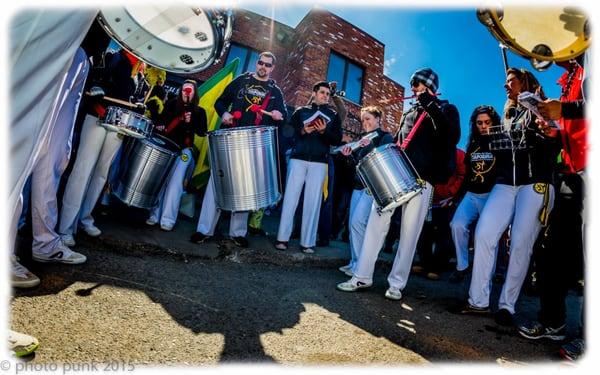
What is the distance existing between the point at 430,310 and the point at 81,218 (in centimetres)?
363

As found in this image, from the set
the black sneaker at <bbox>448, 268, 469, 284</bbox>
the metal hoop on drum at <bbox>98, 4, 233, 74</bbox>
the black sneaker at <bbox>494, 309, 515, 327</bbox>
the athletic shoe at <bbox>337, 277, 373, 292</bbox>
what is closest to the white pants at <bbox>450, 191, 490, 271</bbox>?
the black sneaker at <bbox>448, 268, 469, 284</bbox>

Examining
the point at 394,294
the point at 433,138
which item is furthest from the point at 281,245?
the point at 433,138

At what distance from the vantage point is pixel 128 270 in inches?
106

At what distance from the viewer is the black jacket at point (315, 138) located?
177 inches

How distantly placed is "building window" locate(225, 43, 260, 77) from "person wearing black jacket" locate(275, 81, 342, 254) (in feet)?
27.4

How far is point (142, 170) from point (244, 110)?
4.82 feet

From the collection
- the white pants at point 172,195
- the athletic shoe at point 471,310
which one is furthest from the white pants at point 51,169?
the athletic shoe at point 471,310

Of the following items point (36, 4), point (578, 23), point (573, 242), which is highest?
point (578, 23)

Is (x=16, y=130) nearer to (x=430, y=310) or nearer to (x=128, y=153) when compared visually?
(x=128, y=153)

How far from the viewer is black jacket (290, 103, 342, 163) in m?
4.49

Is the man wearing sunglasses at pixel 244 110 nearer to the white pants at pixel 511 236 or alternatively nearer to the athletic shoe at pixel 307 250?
the athletic shoe at pixel 307 250

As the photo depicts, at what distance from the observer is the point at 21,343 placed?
1.42 m

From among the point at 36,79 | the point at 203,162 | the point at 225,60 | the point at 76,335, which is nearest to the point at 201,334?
the point at 76,335

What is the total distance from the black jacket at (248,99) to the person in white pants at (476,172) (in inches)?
95.3
